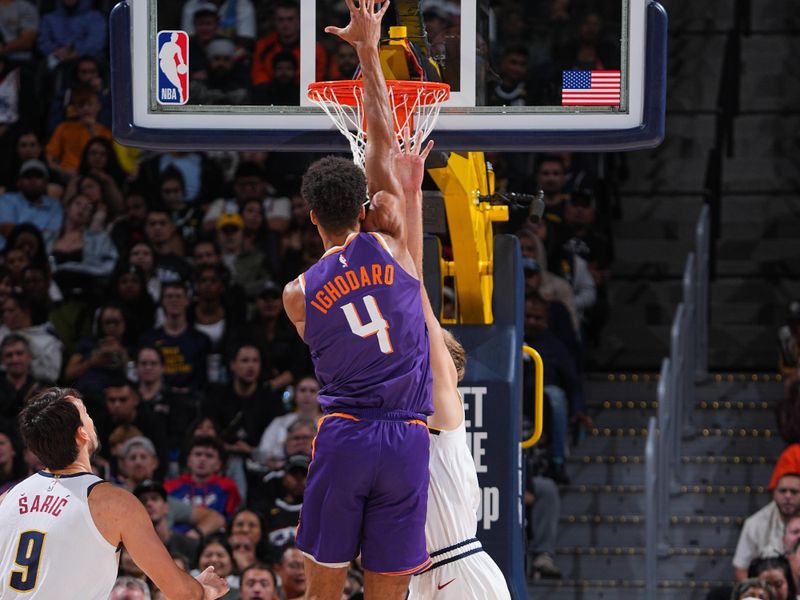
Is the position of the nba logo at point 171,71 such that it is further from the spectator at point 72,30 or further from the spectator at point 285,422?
the spectator at point 72,30

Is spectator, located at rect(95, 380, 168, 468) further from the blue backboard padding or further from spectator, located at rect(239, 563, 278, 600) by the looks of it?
the blue backboard padding

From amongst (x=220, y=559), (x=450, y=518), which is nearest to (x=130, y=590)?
(x=220, y=559)

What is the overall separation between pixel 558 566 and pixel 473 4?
5.66 meters

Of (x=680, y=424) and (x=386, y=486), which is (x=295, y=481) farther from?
(x=386, y=486)

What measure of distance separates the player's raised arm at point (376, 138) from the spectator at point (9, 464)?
19.6 ft

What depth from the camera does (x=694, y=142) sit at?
16000 mm

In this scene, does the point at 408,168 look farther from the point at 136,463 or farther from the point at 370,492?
the point at 136,463

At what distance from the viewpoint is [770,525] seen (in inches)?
430

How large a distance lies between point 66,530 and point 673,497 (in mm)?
7310

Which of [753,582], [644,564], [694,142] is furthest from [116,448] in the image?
[694,142]

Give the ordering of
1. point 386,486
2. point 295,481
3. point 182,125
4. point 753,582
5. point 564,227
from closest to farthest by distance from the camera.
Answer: point 386,486
point 182,125
point 753,582
point 295,481
point 564,227

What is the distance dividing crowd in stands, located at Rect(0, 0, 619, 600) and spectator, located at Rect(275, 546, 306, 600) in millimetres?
17

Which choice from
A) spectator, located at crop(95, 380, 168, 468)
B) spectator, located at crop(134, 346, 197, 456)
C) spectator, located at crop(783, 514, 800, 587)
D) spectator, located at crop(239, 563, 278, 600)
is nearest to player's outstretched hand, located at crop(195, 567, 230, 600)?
spectator, located at crop(239, 563, 278, 600)

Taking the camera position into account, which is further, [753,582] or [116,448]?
[116,448]
